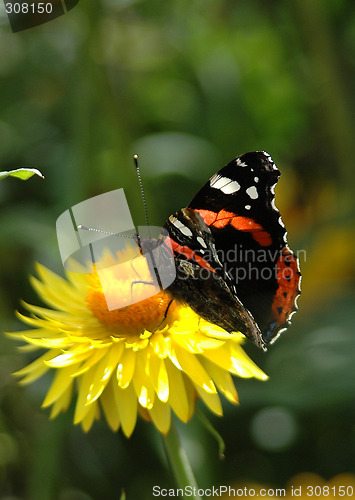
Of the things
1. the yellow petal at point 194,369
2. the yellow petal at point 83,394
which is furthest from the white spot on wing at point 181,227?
the yellow petal at point 83,394

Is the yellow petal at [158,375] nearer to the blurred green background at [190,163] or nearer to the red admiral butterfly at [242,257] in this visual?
the red admiral butterfly at [242,257]

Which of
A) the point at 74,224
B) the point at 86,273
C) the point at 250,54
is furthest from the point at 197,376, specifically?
the point at 250,54

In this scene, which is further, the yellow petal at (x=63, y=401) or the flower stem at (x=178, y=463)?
the yellow petal at (x=63, y=401)

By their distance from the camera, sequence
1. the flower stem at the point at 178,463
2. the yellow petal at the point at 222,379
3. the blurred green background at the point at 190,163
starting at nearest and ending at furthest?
the flower stem at the point at 178,463 < the yellow petal at the point at 222,379 < the blurred green background at the point at 190,163

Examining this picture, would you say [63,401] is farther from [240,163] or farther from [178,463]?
[240,163]

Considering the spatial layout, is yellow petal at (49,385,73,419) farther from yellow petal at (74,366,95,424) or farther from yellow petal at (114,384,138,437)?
yellow petal at (114,384,138,437)

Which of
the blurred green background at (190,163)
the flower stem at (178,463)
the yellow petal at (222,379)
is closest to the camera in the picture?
the flower stem at (178,463)

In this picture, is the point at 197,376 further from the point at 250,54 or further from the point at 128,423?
the point at 250,54
